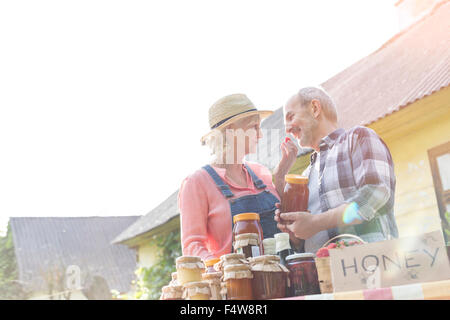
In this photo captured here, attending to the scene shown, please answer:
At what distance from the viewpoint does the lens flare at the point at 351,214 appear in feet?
4.79

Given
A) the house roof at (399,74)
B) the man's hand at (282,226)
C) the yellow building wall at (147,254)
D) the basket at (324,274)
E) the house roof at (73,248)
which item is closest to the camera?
the basket at (324,274)

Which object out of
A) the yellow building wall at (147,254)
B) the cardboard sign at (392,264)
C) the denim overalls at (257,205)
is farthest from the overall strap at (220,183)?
the yellow building wall at (147,254)

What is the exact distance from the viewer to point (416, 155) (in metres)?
4.86

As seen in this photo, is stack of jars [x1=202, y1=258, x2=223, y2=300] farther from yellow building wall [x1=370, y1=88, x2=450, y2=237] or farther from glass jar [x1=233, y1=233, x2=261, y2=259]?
yellow building wall [x1=370, y1=88, x2=450, y2=237]

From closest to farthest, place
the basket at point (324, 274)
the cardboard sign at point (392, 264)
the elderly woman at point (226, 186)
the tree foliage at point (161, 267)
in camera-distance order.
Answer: the cardboard sign at point (392, 264) → the basket at point (324, 274) → the elderly woman at point (226, 186) → the tree foliage at point (161, 267)

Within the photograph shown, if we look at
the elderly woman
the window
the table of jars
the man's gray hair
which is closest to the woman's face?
the elderly woman

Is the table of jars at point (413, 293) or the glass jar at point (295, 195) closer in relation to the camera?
the table of jars at point (413, 293)

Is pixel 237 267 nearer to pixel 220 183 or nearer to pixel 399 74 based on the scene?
pixel 220 183

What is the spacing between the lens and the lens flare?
146 centimetres

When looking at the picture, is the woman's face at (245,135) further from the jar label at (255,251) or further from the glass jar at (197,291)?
the glass jar at (197,291)

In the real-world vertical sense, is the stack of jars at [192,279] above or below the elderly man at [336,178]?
below

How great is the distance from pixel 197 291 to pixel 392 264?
0.51 m

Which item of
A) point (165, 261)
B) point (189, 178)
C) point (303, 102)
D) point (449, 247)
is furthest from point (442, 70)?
point (165, 261)

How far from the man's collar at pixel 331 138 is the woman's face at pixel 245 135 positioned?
0.27m
